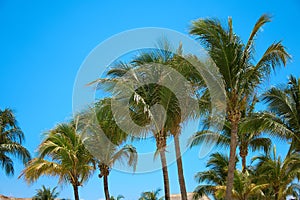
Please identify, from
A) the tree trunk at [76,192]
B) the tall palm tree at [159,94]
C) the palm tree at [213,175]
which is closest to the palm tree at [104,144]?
the tree trunk at [76,192]

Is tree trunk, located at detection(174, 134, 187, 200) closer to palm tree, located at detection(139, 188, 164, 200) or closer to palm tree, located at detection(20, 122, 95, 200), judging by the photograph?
palm tree, located at detection(20, 122, 95, 200)

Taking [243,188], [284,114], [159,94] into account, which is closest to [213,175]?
[243,188]

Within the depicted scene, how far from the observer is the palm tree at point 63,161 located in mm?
19062

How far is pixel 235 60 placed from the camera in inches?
570

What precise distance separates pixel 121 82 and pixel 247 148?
11952 millimetres

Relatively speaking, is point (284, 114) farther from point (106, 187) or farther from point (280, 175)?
Answer: point (106, 187)

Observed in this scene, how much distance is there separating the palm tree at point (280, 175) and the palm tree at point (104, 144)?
22.4 feet

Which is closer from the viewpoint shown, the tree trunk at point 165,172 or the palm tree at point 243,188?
the tree trunk at point 165,172

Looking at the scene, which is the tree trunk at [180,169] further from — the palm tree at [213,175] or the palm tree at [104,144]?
the palm tree at [213,175]

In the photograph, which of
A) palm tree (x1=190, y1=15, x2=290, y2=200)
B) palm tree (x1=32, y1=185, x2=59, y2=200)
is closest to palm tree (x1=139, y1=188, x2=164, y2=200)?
palm tree (x1=32, y1=185, x2=59, y2=200)

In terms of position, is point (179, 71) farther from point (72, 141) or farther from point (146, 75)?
point (72, 141)

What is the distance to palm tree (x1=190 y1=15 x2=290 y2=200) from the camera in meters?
14.1

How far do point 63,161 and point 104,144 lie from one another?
2.18m

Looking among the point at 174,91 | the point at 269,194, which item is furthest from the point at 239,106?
the point at 269,194
